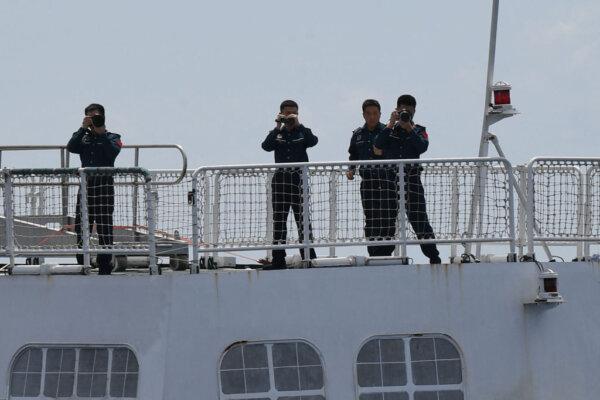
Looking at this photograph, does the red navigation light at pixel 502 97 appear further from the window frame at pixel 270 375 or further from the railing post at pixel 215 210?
the window frame at pixel 270 375

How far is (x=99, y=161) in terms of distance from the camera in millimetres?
13602

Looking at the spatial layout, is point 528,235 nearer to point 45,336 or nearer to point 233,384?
point 233,384

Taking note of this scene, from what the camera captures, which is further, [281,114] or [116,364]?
[281,114]

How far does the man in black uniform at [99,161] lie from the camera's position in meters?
13.3

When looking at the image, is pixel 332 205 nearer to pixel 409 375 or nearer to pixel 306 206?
pixel 306 206

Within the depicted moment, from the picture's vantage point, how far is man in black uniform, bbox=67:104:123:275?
43.8 feet

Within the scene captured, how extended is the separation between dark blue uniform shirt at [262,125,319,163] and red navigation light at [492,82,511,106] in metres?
2.38

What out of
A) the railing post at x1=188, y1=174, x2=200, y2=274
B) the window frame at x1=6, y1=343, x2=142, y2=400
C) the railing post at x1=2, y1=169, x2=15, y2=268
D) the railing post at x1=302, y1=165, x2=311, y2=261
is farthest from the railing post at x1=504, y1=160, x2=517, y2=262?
the railing post at x1=2, y1=169, x2=15, y2=268

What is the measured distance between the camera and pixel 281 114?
45.5 feet

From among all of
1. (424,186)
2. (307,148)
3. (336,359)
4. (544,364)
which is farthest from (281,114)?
(544,364)

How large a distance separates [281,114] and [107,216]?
92.1 inches

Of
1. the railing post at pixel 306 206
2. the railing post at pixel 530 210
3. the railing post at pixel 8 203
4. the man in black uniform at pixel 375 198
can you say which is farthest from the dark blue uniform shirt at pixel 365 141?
the railing post at pixel 8 203

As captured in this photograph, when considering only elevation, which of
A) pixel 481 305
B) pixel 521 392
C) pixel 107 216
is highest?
pixel 107 216

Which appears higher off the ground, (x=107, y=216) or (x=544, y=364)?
(x=107, y=216)
